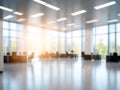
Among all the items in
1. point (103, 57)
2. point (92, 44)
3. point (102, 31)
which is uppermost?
point (102, 31)

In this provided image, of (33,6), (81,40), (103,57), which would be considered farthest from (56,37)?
(33,6)

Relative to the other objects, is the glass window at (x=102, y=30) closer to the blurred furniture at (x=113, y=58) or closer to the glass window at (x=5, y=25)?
the blurred furniture at (x=113, y=58)

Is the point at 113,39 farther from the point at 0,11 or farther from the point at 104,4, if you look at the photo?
the point at 0,11

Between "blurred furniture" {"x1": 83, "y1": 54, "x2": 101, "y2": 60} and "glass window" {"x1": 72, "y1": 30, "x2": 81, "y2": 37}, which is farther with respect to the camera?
"glass window" {"x1": 72, "y1": 30, "x2": 81, "y2": 37}

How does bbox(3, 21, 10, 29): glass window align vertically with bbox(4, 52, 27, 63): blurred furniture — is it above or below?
above

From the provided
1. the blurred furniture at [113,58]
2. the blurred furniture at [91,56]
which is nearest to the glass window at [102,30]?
the blurred furniture at [91,56]

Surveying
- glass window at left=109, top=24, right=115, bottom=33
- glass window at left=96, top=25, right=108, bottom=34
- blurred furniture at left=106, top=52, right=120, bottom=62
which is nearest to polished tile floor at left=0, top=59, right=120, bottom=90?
blurred furniture at left=106, top=52, right=120, bottom=62

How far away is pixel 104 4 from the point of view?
846 cm

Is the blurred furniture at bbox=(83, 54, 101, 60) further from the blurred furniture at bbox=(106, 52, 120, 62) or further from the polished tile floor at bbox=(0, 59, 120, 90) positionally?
the polished tile floor at bbox=(0, 59, 120, 90)

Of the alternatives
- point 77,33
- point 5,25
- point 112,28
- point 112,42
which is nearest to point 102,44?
point 112,42

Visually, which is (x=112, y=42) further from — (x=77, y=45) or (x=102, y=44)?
(x=77, y=45)

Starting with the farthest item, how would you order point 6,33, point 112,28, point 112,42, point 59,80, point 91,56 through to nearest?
point 91,56 → point 112,42 → point 112,28 → point 6,33 → point 59,80

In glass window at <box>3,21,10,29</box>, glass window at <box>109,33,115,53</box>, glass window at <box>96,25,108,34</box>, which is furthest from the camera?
glass window at <box>96,25,108,34</box>

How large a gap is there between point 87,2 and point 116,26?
903 cm
